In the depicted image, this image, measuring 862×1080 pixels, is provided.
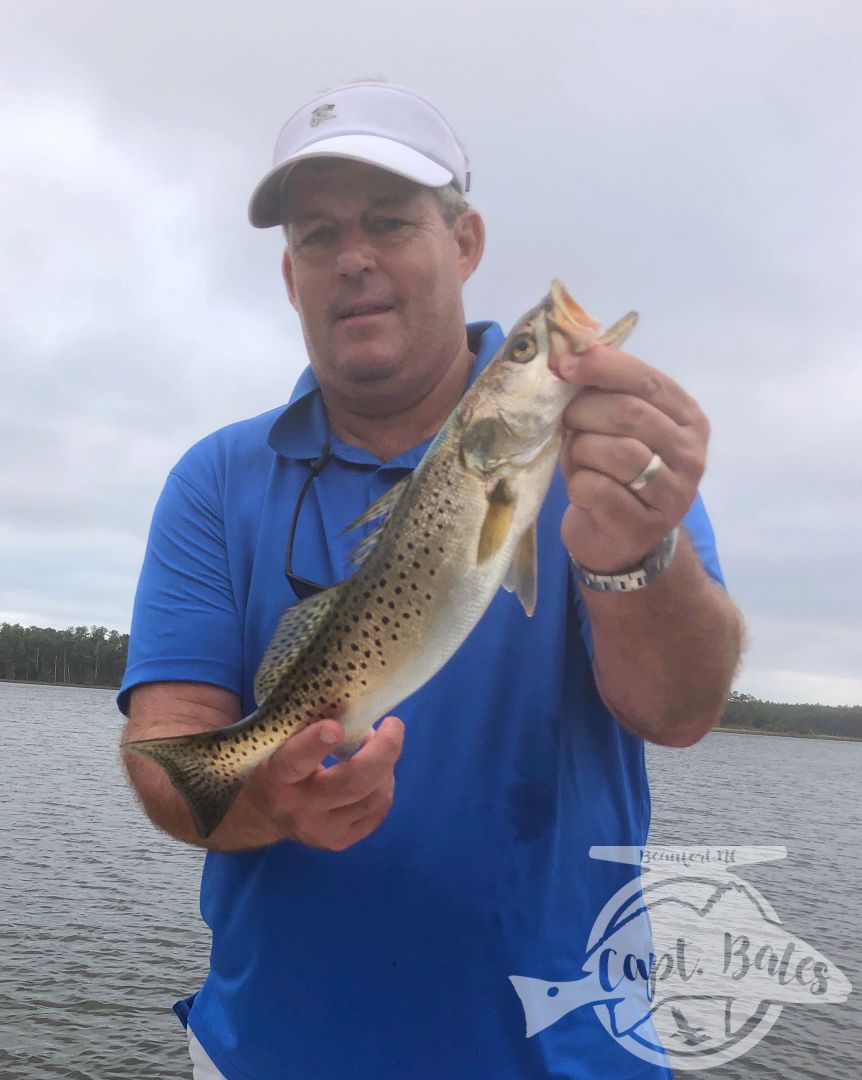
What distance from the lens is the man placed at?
2.78 metres

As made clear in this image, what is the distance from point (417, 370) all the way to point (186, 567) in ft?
4.23

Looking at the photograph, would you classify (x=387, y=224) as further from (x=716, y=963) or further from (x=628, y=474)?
(x=716, y=963)

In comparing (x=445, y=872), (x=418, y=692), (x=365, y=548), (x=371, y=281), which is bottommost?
(x=445, y=872)

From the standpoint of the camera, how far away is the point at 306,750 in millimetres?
2643

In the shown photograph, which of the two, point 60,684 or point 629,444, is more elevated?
point 60,684

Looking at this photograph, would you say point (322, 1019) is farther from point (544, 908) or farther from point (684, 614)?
point (684, 614)

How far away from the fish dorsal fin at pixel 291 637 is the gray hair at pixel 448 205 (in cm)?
190

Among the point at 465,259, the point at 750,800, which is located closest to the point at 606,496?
the point at 465,259

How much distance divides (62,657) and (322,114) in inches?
5476

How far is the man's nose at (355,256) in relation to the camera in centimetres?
372

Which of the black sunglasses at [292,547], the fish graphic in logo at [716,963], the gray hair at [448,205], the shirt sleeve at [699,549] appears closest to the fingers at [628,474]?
the shirt sleeve at [699,549]

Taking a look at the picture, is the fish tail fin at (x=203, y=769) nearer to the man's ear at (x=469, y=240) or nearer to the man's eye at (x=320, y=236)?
the man's eye at (x=320, y=236)

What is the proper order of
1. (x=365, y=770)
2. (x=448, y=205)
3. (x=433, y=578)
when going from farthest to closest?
(x=448, y=205), (x=433, y=578), (x=365, y=770)

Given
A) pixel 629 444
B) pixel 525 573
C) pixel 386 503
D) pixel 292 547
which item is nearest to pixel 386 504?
pixel 386 503
